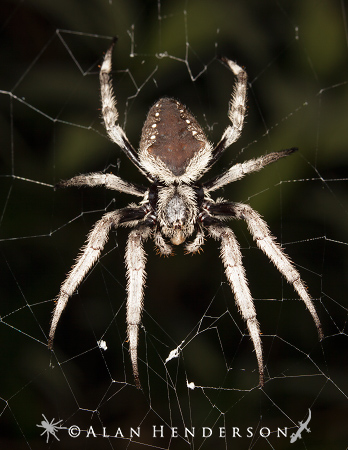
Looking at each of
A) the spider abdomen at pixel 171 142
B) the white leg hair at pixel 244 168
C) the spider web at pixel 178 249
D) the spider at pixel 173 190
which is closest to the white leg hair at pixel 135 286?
the spider at pixel 173 190

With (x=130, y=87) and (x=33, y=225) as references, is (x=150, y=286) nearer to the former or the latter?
(x=33, y=225)

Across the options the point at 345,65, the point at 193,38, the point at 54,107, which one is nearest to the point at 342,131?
the point at 345,65

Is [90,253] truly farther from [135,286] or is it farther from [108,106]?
[108,106]

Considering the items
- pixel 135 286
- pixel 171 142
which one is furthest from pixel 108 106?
pixel 135 286

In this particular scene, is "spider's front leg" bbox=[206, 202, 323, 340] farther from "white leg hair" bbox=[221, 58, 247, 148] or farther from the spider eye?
"white leg hair" bbox=[221, 58, 247, 148]

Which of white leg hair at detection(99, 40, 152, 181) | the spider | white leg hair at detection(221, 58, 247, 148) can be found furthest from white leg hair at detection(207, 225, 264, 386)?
white leg hair at detection(99, 40, 152, 181)

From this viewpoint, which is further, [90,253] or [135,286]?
[90,253]
